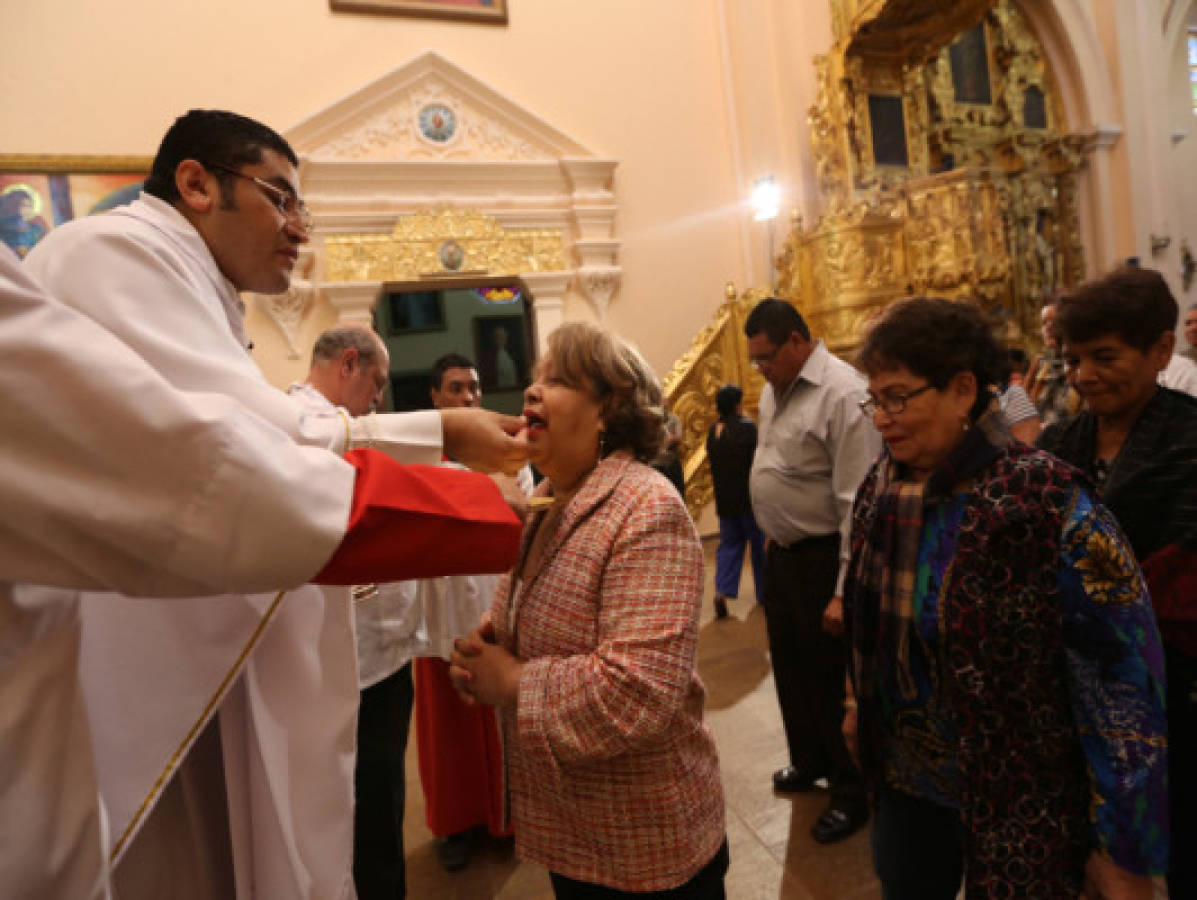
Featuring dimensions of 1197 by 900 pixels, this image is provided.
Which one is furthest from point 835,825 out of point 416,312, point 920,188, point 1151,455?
point 416,312

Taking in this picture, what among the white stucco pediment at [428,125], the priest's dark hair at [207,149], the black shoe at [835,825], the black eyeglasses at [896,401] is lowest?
the black shoe at [835,825]

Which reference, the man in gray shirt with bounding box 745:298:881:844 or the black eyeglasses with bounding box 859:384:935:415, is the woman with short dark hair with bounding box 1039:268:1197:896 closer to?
the black eyeglasses with bounding box 859:384:935:415

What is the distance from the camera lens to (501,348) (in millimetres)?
9352

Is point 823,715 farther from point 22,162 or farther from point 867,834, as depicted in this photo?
point 22,162

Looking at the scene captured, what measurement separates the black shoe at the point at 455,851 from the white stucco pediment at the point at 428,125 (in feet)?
22.8

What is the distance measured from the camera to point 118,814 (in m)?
1.03

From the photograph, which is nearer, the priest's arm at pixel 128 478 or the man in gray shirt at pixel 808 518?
the priest's arm at pixel 128 478

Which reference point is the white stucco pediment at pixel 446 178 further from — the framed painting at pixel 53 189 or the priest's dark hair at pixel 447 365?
the priest's dark hair at pixel 447 365

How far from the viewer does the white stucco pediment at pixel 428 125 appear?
7.59m

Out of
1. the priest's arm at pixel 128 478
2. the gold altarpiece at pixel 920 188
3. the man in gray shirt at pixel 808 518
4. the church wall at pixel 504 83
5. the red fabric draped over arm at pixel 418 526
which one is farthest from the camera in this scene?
the gold altarpiece at pixel 920 188

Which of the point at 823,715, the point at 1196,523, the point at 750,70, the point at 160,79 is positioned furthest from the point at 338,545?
the point at 750,70

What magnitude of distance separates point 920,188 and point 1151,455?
7.86 meters

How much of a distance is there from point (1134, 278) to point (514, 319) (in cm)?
811

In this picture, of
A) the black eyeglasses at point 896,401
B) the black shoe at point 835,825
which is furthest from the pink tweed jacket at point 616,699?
the black shoe at point 835,825
